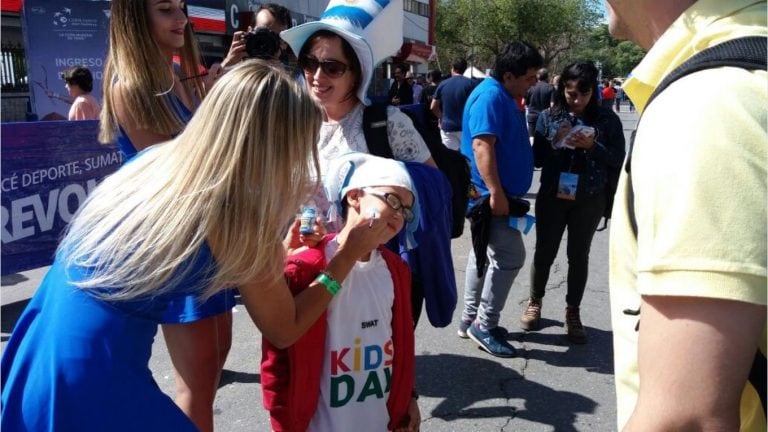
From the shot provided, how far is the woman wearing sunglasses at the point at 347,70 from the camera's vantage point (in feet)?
7.68

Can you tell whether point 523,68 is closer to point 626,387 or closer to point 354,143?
point 354,143

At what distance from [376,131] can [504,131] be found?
1607 mm

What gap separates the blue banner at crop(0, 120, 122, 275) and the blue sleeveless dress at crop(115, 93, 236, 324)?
2404 mm

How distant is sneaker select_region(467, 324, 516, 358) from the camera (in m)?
3.97

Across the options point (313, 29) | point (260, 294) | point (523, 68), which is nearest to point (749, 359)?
point (260, 294)

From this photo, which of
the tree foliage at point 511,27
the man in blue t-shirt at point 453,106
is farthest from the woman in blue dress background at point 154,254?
the tree foliage at point 511,27

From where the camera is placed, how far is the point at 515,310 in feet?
15.6

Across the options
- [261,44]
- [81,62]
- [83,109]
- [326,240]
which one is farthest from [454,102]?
[326,240]

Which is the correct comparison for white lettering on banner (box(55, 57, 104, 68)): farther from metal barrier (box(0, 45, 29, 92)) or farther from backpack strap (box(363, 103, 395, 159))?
backpack strap (box(363, 103, 395, 159))

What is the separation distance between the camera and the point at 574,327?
4219 millimetres

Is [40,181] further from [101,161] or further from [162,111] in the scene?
[162,111]

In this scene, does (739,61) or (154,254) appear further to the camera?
(154,254)

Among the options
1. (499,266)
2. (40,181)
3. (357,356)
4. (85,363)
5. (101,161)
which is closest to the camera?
(85,363)

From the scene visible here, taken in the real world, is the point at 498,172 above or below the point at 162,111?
below
